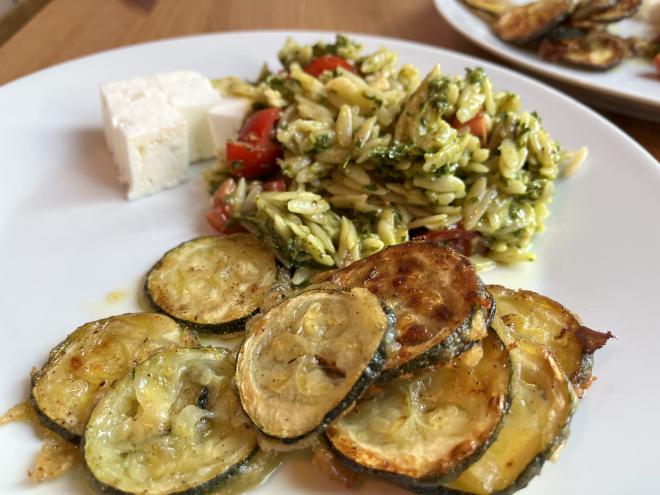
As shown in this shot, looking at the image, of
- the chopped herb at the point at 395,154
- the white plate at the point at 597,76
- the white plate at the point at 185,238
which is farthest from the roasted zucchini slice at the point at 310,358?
the white plate at the point at 597,76

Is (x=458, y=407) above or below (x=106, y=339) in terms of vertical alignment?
above

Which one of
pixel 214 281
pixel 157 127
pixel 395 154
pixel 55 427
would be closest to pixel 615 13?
pixel 395 154

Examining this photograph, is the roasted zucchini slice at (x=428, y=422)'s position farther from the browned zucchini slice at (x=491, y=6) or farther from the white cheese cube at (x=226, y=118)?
the browned zucchini slice at (x=491, y=6)

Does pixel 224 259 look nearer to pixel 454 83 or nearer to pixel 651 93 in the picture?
pixel 454 83

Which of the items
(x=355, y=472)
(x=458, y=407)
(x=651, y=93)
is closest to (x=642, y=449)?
(x=458, y=407)

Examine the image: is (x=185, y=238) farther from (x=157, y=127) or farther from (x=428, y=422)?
(x=428, y=422)

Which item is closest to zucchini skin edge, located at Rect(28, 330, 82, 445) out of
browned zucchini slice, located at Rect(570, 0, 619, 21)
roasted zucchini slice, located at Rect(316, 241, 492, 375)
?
roasted zucchini slice, located at Rect(316, 241, 492, 375)
